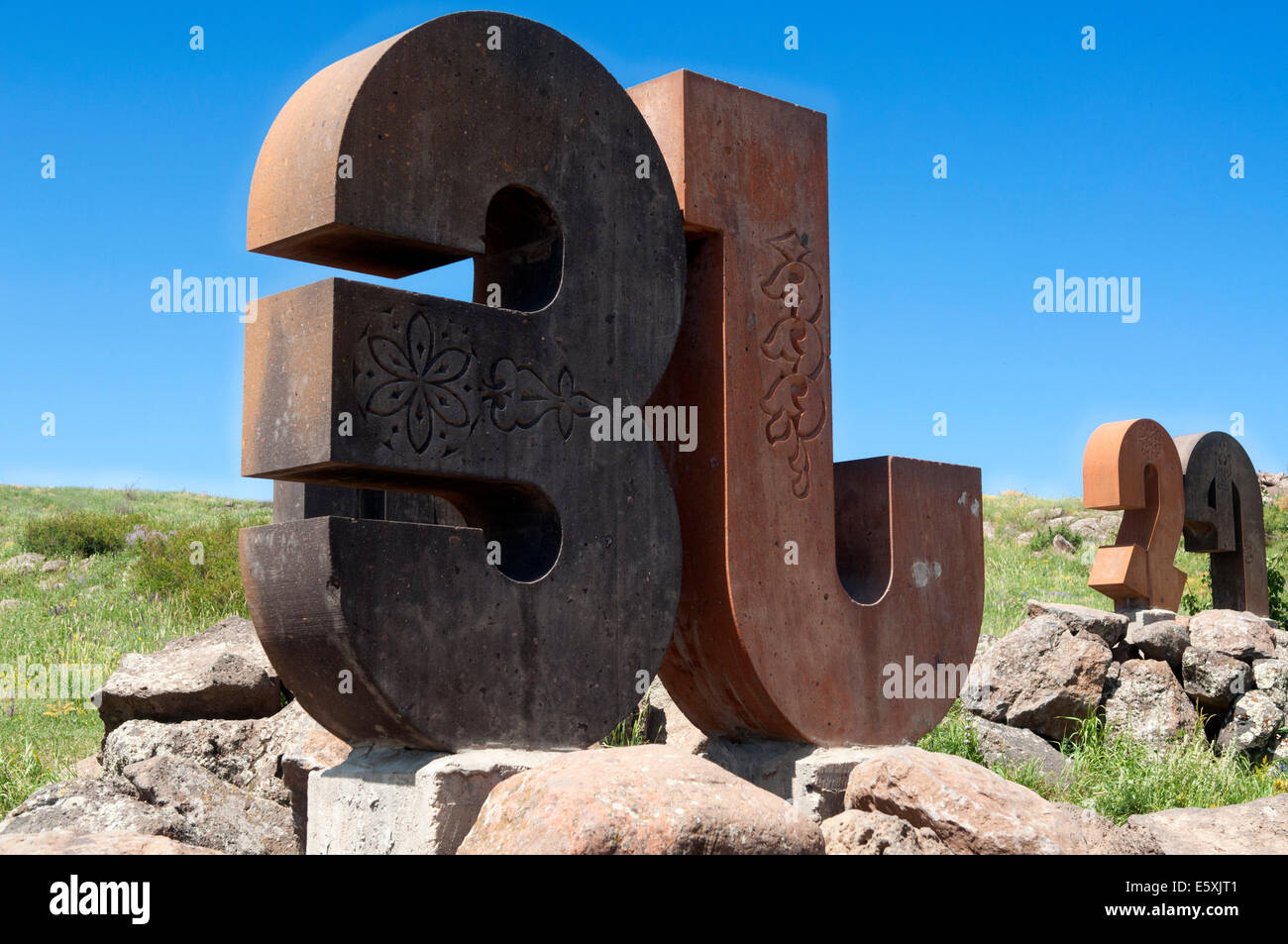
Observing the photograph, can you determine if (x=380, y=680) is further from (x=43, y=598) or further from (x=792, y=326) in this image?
(x=43, y=598)

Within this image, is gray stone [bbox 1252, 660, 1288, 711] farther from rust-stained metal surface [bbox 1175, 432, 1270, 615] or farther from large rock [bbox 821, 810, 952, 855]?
large rock [bbox 821, 810, 952, 855]

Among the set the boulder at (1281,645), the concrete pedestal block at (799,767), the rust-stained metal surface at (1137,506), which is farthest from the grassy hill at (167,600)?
the concrete pedestal block at (799,767)

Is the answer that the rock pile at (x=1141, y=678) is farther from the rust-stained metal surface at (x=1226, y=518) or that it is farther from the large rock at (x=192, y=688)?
the large rock at (x=192, y=688)

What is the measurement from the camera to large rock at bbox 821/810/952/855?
160 inches

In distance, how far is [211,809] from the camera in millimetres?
4766

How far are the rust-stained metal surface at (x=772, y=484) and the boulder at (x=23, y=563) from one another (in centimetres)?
1303

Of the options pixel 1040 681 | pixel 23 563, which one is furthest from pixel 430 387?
pixel 23 563

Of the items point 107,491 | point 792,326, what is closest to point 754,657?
point 792,326

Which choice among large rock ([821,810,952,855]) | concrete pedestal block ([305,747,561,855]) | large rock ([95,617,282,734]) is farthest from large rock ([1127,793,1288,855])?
large rock ([95,617,282,734])

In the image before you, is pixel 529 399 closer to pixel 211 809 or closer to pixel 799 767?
pixel 799 767

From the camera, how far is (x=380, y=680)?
3754 millimetres

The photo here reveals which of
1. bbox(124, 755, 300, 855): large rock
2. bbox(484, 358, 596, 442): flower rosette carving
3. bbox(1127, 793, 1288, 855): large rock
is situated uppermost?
bbox(484, 358, 596, 442): flower rosette carving

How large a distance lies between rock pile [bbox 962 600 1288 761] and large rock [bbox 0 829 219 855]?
5032mm

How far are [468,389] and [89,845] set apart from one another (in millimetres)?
1700
